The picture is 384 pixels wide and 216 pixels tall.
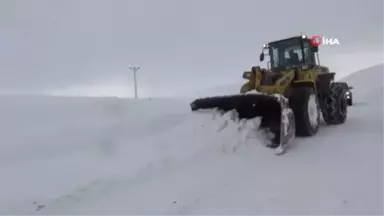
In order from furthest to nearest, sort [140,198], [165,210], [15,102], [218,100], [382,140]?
[15,102] → [218,100] → [382,140] → [140,198] → [165,210]

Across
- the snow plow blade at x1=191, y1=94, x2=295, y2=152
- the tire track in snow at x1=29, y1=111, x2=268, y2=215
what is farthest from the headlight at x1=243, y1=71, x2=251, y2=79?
the tire track in snow at x1=29, y1=111, x2=268, y2=215

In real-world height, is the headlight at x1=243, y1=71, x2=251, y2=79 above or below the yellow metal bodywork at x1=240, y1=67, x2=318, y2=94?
above

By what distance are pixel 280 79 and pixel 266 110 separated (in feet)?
4.05

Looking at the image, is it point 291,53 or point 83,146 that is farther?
point 291,53

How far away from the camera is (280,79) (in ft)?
22.8

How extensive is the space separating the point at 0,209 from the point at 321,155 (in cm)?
402

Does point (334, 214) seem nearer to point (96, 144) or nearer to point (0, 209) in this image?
point (0, 209)

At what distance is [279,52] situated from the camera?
26.9 ft

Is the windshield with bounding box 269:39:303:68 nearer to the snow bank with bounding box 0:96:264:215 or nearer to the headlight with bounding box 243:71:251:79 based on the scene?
the headlight with bounding box 243:71:251:79

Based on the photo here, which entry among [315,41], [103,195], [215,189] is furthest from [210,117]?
[315,41]

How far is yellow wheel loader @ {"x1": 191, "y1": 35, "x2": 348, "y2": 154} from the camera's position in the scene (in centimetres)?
573

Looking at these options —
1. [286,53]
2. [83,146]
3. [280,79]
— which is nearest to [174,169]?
[83,146]

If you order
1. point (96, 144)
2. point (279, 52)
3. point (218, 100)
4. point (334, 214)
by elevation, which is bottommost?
point (334, 214)

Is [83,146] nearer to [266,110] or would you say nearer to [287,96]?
[266,110]
